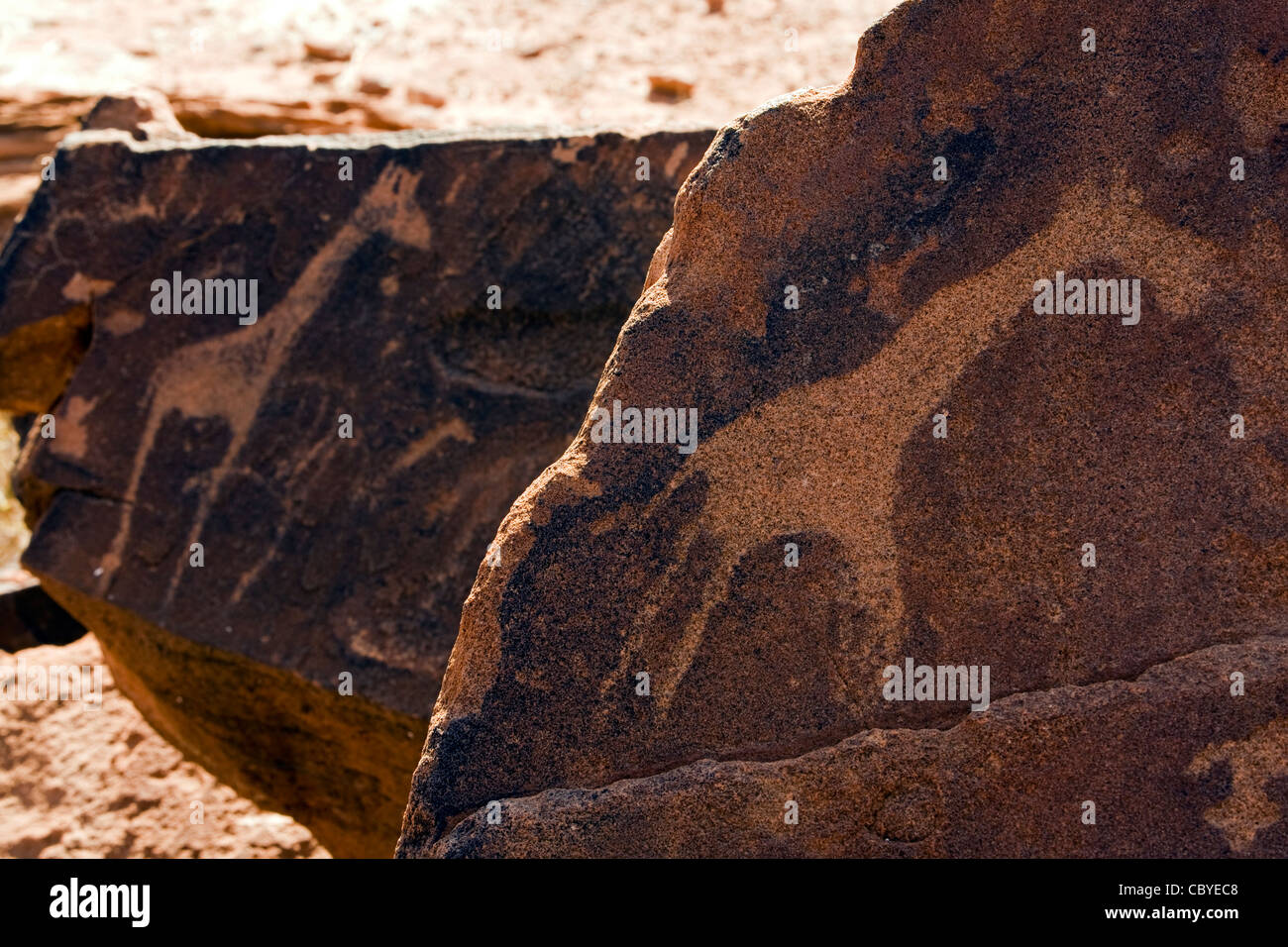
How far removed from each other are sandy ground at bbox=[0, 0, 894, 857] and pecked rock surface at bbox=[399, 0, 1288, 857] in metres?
2.41

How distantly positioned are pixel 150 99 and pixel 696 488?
5.50 feet

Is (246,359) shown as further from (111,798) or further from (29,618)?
(29,618)

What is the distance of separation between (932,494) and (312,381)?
1.16m

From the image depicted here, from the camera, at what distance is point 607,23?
438 centimetres

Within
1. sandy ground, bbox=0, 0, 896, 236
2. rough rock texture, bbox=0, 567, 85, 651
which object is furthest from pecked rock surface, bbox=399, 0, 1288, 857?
sandy ground, bbox=0, 0, 896, 236

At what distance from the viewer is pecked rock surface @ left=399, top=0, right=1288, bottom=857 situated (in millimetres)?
1142

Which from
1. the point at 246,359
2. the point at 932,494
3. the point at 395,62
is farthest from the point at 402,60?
the point at 932,494

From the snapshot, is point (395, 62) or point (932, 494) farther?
point (395, 62)

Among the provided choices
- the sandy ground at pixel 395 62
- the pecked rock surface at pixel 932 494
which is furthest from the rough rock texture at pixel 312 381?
the sandy ground at pixel 395 62

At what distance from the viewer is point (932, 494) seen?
1.19 m

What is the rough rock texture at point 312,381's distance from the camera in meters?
1.97

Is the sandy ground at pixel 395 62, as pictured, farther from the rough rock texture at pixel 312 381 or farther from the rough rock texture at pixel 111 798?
the rough rock texture at pixel 312 381

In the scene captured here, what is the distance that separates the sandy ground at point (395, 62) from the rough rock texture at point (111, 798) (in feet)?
3.69

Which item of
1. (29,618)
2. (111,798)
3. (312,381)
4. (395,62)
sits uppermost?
(395,62)
